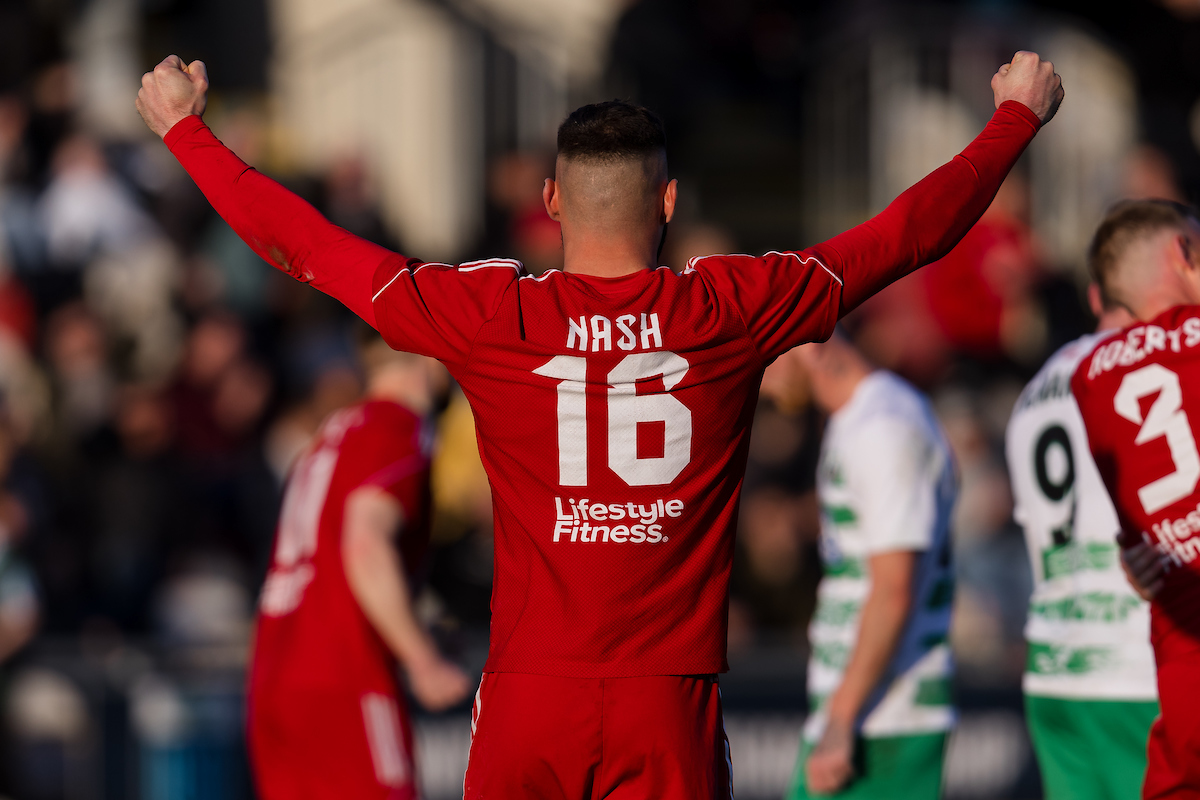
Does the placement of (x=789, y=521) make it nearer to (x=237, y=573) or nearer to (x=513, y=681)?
(x=237, y=573)

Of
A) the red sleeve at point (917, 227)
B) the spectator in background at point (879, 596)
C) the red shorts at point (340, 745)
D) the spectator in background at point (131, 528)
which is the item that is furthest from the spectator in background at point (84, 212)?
the red sleeve at point (917, 227)

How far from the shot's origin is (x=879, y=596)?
5797 millimetres

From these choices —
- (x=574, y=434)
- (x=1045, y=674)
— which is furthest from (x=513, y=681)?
(x=1045, y=674)

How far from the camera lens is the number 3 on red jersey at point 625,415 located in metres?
3.73

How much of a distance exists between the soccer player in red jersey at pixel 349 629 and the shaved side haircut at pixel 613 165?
2.41m

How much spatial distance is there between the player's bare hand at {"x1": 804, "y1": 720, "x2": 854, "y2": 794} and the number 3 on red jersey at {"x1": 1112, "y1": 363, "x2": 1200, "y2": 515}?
1580 mm

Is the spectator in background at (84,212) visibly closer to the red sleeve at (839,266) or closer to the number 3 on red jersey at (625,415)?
the number 3 on red jersey at (625,415)

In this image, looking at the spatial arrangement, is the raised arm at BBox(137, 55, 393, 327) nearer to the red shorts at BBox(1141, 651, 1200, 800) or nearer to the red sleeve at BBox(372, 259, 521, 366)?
the red sleeve at BBox(372, 259, 521, 366)

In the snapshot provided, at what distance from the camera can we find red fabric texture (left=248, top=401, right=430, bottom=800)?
5.86m

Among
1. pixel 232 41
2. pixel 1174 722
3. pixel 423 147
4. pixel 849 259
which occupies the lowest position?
pixel 1174 722

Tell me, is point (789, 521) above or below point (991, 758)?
above

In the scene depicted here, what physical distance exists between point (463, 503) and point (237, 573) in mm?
1699

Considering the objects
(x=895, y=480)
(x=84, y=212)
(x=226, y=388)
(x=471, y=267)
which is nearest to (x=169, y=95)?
(x=471, y=267)

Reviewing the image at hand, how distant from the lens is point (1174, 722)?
4.54m
